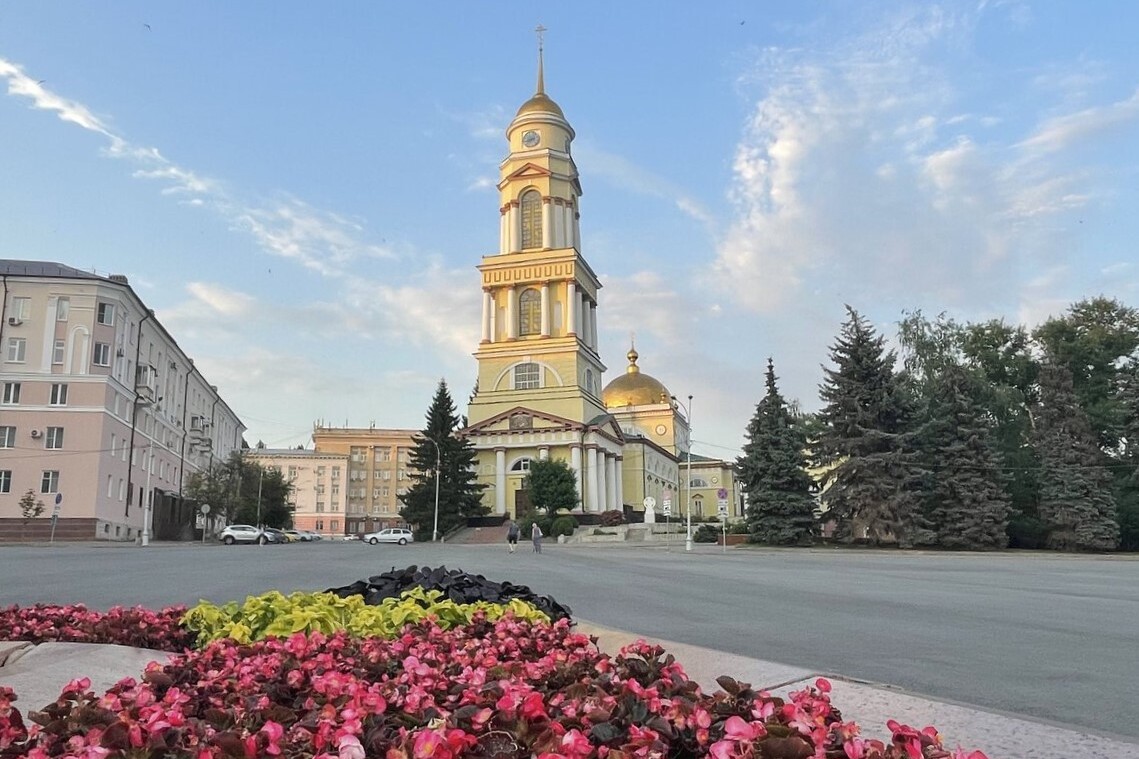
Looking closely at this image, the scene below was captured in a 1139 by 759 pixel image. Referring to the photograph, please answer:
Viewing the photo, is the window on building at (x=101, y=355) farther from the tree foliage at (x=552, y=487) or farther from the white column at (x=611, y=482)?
the white column at (x=611, y=482)

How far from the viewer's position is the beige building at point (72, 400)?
4156 centimetres

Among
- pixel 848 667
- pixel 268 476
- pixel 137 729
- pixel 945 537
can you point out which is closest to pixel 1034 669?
pixel 848 667

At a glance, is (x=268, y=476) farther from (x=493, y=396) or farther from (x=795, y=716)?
(x=795, y=716)

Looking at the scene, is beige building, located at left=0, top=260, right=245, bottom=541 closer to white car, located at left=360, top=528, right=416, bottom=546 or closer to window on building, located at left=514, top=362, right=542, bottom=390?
white car, located at left=360, top=528, right=416, bottom=546

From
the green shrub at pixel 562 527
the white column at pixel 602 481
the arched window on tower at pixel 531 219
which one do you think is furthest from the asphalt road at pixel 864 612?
the arched window on tower at pixel 531 219

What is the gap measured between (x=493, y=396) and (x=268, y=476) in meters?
23.3

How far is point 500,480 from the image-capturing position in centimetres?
6372

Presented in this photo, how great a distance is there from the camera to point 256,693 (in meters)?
3.13

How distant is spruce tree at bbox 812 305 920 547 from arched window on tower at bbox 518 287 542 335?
1226 inches

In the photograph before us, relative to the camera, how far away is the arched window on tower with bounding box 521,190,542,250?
228ft

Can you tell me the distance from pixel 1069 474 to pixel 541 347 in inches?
1476

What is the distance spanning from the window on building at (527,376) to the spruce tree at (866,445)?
2895 cm

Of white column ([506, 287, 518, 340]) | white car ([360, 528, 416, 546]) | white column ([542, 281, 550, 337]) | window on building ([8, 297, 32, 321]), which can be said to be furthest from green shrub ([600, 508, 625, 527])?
window on building ([8, 297, 32, 321])

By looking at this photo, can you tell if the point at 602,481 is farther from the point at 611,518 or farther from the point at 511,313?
the point at 511,313
